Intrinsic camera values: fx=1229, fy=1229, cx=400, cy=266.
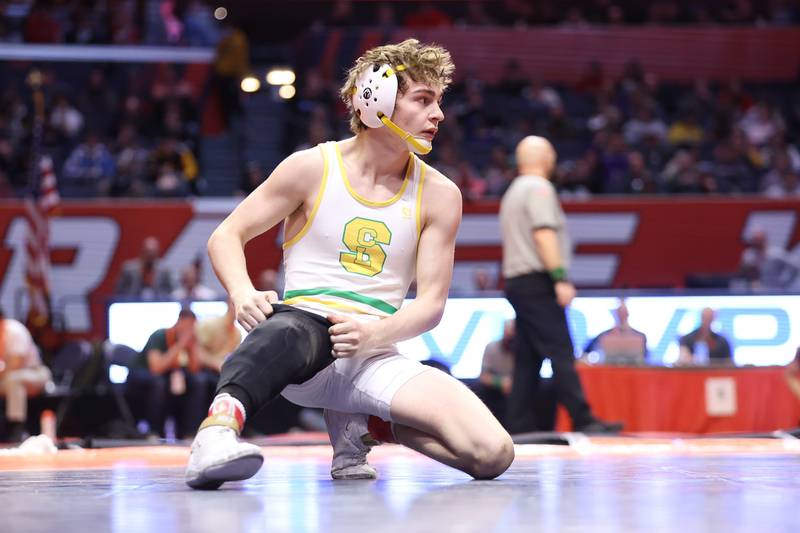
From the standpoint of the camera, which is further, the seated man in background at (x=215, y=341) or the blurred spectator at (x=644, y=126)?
the blurred spectator at (x=644, y=126)

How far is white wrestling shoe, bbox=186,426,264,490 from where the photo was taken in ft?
10.3

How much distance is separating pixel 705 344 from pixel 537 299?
10.4 ft

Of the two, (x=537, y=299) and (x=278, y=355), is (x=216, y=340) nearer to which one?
(x=537, y=299)

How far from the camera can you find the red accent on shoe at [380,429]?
12.8 feet

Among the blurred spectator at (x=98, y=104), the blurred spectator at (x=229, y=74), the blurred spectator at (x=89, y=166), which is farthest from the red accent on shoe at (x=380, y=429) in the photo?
the blurred spectator at (x=229, y=74)

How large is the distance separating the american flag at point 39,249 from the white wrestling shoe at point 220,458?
8.34 metres

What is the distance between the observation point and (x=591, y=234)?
12195 mm

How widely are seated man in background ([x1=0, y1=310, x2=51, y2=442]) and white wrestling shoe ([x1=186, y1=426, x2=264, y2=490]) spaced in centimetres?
545

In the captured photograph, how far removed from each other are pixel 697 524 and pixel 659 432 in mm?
5243

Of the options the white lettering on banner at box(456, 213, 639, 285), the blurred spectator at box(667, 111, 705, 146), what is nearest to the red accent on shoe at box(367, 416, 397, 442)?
the white lettering on banner at box(456, 213, 639, 285)

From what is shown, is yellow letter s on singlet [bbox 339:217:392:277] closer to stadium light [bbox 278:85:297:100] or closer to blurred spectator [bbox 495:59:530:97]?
blurred spectator [bbox 495:59:530:97]

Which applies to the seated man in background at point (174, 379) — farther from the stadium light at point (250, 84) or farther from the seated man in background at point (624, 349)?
the stadium light at point (250, 84)

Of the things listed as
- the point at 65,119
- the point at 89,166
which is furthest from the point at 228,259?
the point at 65,119

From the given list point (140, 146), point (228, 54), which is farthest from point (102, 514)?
point (228, 54)
